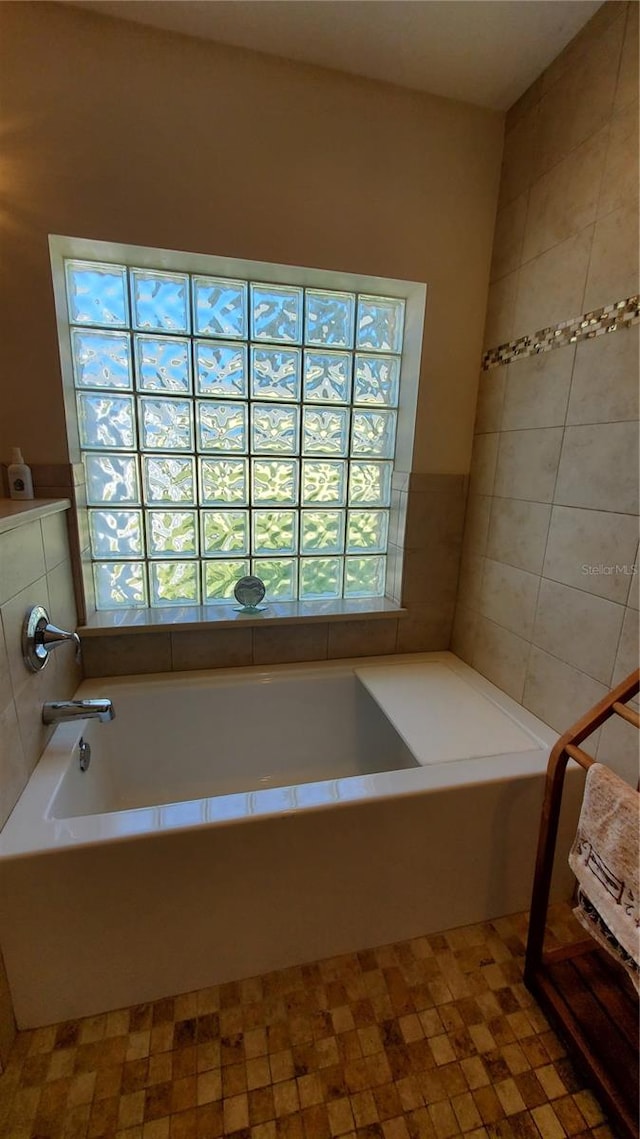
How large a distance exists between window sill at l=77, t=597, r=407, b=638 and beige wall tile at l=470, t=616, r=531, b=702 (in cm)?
32

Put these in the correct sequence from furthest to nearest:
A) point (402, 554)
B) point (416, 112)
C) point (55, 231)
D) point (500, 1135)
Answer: point (402, 554), point (416, 112), point (55, 231), point (500, 1135)

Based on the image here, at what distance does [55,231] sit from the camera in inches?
49.1

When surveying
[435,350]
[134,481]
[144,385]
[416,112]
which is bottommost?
[134,481]

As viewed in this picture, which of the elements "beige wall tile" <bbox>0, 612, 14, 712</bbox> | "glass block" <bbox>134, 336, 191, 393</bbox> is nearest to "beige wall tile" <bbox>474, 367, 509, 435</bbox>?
"glass block" <bbox>134, 336, 191, 393</bbox>

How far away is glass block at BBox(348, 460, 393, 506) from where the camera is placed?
1790mm

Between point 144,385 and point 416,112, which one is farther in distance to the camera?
point 144,385

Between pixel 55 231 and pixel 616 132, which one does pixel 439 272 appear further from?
pixel 55 231

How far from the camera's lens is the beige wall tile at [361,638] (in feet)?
5.78

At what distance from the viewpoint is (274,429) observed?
5.50ft

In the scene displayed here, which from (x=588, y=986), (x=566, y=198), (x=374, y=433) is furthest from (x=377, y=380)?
(x=588, y=986)

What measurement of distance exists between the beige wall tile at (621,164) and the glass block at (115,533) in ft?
5.52

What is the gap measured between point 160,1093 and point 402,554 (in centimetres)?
156

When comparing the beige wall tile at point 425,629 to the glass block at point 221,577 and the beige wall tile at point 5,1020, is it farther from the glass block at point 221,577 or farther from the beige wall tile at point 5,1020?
the beige wall tile at point 5,1020

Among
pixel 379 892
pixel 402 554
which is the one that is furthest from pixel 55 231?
pixel 379 892
